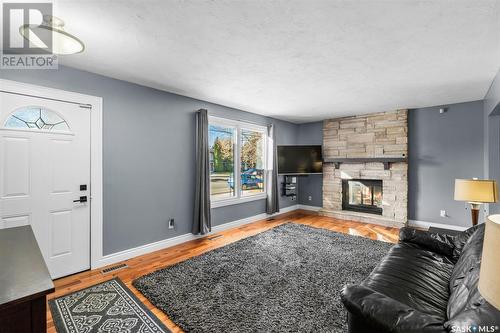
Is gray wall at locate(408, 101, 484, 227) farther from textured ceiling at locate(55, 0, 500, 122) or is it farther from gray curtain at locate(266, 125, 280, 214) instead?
gray curtain at locate(266, 125, 280, 214)

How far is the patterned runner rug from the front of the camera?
2.00m

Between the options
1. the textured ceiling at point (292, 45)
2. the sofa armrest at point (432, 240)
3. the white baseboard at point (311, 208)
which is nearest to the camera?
the textured ceiling at point (292, 45)

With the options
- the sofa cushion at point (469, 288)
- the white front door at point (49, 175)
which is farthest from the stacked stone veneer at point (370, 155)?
the white front door at point (49, 175)

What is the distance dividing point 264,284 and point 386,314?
1.64m

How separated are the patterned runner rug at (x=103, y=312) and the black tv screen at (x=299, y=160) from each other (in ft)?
14.2

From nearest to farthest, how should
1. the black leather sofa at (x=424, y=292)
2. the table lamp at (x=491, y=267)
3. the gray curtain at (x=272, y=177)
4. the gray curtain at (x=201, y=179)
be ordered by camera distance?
1. the table lamp at (x=491, y=267)
2. the black leather sofa at (x=424, y=292)
3. the gray curtain at (x=201, y=179)
4. the gray curtain at (x=272, y=177)

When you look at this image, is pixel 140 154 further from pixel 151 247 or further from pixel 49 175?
pixel 151 247

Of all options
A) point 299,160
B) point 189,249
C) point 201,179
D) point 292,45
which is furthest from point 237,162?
point 292,45

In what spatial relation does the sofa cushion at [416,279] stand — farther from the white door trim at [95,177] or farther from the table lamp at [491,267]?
the white door trim at [95,177]

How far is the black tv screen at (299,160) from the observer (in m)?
6.05

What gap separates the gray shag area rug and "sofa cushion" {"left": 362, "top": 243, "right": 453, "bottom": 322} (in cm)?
53

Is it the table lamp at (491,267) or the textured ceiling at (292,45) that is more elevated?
the textured ceiling at (292,45)

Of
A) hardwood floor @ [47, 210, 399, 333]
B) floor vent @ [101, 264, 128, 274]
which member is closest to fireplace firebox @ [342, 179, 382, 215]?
hardwood floor @ [47, 210, 399, 333]

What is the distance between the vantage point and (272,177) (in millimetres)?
5852
